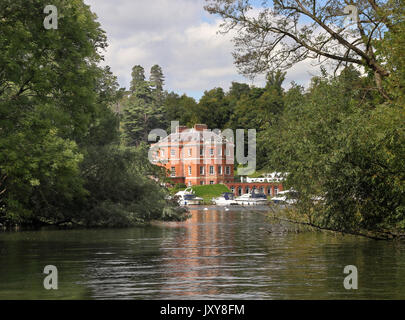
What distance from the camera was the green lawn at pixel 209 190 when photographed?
102 meters

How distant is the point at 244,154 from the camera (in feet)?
378

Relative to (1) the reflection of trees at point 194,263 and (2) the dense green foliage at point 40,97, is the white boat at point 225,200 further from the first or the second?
(2) the dense green foliage at point 40,97

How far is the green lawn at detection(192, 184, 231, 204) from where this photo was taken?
334 ft

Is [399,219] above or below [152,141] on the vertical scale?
below

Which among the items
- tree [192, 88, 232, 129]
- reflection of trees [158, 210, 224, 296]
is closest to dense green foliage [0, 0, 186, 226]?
reflection of trees [158, 210, 224, 296]

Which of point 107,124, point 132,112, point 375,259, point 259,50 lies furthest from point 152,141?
point 375,259

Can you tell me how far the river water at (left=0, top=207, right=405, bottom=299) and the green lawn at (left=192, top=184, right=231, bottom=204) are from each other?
68439mm

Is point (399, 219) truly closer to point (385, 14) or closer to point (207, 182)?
point (385, 14)

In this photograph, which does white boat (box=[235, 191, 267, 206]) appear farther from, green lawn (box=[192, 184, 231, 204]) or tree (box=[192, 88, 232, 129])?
tree (box=[192, 88, 232, 129])

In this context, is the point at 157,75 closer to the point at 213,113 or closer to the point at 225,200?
the point at 213,113

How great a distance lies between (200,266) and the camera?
20406mm

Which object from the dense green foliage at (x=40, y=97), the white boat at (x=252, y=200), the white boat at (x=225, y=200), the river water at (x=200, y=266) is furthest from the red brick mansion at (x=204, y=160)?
the river water at (x=200, y=266)
